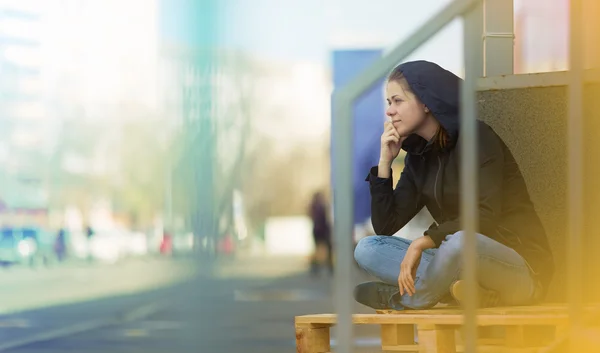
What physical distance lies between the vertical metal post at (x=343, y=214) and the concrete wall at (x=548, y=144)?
156cm

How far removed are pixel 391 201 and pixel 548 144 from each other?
0.72 m

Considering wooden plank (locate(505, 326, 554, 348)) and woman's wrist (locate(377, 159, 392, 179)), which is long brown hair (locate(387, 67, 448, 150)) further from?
wooden plank (locate(505, 326, 554, 348))

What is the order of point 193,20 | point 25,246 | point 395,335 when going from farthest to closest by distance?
1. point 25,246
2. point 193,20
3. point 395,335

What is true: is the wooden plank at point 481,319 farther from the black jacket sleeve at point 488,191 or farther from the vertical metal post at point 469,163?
the vertical metal post at point 469,163

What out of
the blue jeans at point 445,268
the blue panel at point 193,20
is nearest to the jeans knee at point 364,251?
the blue jeans at point 445,268

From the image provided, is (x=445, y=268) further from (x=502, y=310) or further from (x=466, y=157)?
(x=466, y=157)

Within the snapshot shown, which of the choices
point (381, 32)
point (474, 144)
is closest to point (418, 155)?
point (474, 144)

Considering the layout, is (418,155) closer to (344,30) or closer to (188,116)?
(188,116)

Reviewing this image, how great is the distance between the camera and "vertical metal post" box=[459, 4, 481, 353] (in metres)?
2.20

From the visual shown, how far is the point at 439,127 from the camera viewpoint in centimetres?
331

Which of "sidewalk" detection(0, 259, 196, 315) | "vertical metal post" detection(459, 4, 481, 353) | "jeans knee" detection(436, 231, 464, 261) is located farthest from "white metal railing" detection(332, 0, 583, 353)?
"sidewalk" detection(0, 259, 196, 315)

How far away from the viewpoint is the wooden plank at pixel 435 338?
319cm

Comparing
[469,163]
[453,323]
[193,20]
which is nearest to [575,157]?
[469,163]

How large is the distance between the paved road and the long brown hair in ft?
6.88
